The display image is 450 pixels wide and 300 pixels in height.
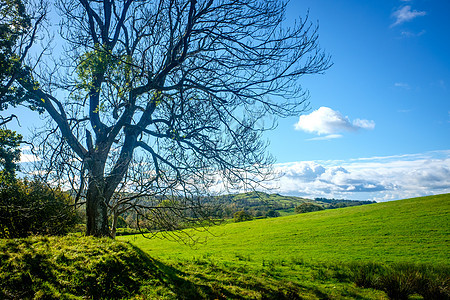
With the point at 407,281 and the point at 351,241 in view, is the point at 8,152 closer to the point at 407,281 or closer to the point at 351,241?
the point at 407,281

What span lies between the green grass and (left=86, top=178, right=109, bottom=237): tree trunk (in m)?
8.26

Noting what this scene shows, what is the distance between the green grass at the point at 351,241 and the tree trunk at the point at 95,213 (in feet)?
27.1

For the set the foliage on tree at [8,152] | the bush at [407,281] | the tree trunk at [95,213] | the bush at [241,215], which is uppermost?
the foliage on tree at [8,152]

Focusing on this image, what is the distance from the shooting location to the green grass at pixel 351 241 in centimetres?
1842

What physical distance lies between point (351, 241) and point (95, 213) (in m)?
25.0

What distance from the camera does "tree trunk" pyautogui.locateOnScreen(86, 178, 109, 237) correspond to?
7539 mm

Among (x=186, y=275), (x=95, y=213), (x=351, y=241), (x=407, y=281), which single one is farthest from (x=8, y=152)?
(x=351, y=241)

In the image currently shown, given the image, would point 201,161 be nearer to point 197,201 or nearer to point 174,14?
point 197,201

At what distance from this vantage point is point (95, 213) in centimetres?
764

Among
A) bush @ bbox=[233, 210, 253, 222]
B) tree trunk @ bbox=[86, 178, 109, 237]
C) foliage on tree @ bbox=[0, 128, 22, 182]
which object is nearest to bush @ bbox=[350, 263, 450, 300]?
tree trunk @ bbox=[86, 178, 109, 237]

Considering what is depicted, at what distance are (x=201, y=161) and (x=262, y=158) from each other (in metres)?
2.08

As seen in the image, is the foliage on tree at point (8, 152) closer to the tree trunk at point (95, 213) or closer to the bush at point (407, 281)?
the tree trunk at point (95, 213)

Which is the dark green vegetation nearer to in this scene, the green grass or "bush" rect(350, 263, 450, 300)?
"bush" rect(350, 263, 450, 300)

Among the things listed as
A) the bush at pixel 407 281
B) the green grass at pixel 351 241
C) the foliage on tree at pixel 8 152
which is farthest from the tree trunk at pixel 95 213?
the bush at pixel 407 281
